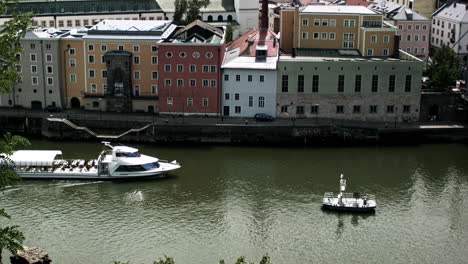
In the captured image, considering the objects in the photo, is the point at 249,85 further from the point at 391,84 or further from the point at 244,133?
the point at 391,84

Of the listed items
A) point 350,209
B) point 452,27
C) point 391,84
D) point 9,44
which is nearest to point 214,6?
point 452,27

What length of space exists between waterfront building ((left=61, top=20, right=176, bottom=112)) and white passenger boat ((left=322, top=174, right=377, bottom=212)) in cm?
2193

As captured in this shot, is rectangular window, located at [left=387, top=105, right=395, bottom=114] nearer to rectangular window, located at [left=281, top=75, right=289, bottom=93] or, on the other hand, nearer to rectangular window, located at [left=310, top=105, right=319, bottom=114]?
rectangular window, located at [left=310, top=105, right=319, bottom=114]

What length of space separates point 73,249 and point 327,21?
34854 mm

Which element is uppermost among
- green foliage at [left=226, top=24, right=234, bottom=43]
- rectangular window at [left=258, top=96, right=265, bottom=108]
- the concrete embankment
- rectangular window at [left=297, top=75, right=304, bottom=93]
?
green foliage at [left=226, top=24, right=234, bottom=43]

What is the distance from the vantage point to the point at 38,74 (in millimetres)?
58062

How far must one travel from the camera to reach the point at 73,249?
115 feet

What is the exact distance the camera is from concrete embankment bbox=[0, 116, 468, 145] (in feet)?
176

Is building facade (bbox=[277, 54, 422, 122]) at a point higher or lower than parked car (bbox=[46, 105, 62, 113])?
higher

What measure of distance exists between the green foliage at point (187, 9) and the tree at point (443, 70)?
2466 cm

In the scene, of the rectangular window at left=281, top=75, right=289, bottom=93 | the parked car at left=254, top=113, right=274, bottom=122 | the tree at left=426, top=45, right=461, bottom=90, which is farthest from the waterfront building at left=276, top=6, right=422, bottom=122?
the tree at left=426, top=45, right=461, bottom=90

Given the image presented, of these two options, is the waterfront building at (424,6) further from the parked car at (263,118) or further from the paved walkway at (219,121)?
the parked car at (263,118)

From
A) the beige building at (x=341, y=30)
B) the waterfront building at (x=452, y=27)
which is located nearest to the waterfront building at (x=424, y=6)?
the waterfront building at (x=452, y=27)

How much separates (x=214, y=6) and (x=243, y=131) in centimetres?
2962
